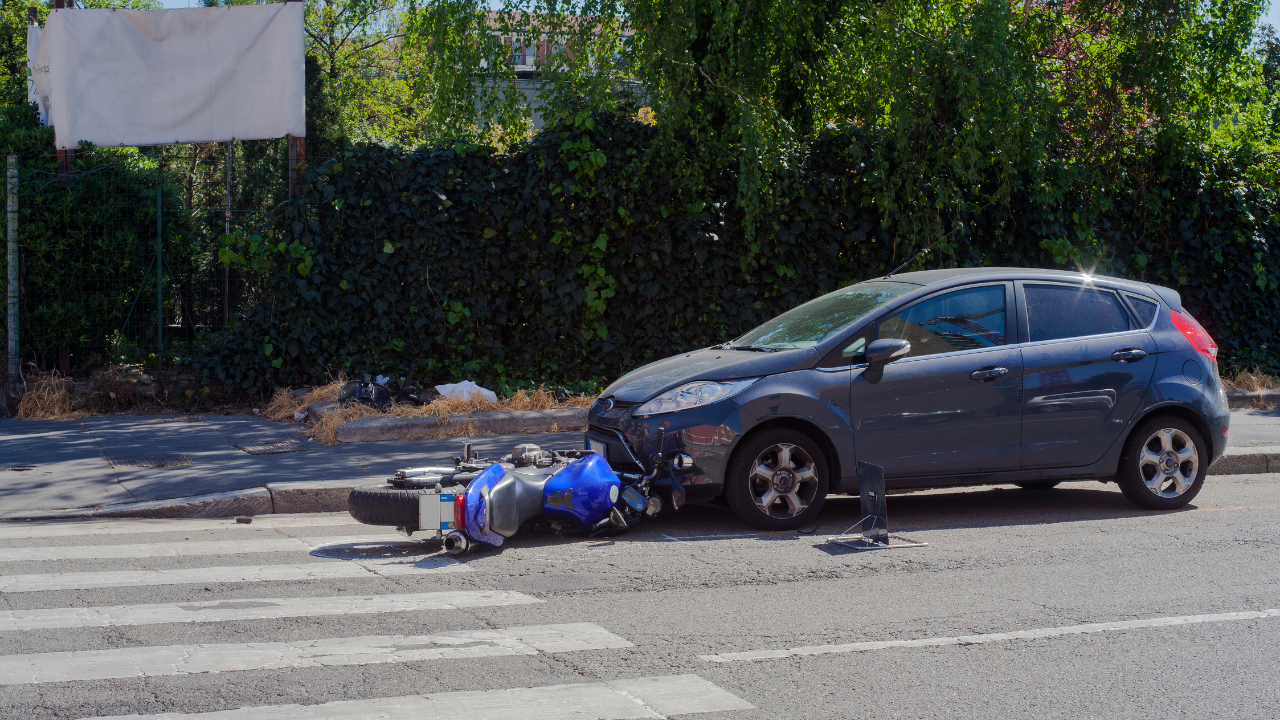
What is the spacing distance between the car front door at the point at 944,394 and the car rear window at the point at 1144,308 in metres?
1.06

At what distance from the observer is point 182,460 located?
8953mm

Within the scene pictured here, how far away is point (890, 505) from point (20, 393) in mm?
9257

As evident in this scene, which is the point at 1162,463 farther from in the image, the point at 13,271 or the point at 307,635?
the point at 13,271

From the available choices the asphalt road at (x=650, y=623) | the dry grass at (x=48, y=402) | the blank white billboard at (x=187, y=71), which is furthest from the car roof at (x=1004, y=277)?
the dry grass at (x=48, y=402)

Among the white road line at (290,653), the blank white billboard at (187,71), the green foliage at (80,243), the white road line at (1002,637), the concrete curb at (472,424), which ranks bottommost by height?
the white road line at (1002,637)

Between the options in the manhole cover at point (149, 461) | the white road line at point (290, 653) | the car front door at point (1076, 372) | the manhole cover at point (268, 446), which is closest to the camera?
the white road line at point (290, 653)

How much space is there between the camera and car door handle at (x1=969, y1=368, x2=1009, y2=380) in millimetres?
7047

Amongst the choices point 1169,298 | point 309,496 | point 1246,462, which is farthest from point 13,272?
point 1246,462

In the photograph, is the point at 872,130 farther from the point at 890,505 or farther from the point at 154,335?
the point at 154,335

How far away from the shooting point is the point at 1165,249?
46.5 ft

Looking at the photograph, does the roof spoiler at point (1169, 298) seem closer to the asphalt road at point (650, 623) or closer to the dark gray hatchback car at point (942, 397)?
the dark gray hatchback car at point (942, 397)

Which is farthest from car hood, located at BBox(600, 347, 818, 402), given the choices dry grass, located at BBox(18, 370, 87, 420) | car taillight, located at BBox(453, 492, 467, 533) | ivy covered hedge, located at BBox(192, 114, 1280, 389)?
dry grass, located at BBox(18, 370, 87, 420)

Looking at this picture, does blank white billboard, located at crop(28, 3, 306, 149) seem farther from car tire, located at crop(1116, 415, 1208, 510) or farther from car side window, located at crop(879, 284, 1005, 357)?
car tire, located at crop(1116, 415, 1208, 510)

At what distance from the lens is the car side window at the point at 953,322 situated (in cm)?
712
